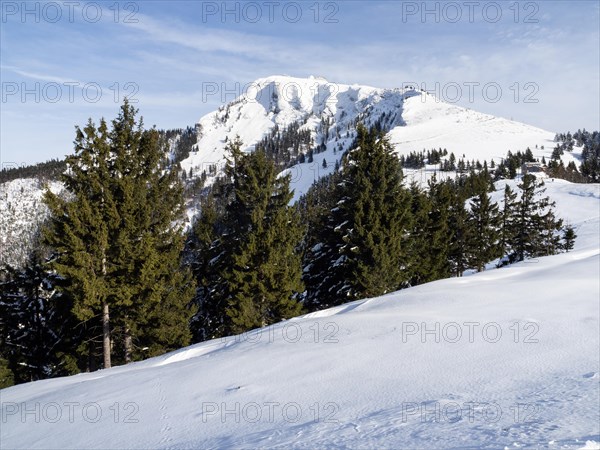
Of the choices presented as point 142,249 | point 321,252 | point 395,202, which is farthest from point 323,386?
point 321,252

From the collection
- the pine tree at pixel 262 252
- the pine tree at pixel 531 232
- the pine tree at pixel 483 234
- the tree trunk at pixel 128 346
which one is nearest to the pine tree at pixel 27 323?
the tree trunk at pixel 128 346

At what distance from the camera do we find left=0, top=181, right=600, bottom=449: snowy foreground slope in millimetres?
4109

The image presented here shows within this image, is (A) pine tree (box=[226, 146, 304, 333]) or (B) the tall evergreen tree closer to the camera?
(A) pine tree (box=[226, 146, 304, 333])

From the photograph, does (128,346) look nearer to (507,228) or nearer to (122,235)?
(122,235)

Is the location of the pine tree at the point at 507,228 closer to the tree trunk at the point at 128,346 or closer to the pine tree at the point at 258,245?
the pine tree at the point at 258,245

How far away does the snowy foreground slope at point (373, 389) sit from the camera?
411 centimetres

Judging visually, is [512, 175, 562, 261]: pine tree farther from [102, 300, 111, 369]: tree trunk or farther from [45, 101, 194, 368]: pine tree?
[102, 300, 111, 369]: tree trunk

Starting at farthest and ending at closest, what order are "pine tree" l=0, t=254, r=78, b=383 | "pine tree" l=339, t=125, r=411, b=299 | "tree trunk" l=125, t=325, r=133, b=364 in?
"pine tree" l=0, t=254, r=78, b=383
"pine tree" l=339, t=125, r=411, b=299
"tree trunk" l=125, t=325, r=133, b=364

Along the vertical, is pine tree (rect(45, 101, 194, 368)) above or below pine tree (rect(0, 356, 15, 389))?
above

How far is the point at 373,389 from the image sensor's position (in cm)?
571

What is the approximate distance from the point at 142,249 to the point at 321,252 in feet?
43.4

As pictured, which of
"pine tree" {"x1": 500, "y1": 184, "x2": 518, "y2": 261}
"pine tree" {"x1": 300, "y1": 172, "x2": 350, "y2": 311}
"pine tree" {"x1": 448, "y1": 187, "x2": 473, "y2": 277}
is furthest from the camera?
"pine tree" {"x1": 500, "y1": 184, "x2": 518, "y2": 261}

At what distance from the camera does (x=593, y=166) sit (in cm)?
9288

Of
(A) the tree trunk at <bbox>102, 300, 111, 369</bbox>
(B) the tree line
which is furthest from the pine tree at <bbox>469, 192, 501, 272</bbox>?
(A) the tree trunk at <bbox>102, 300, 111, 369</bbox>
